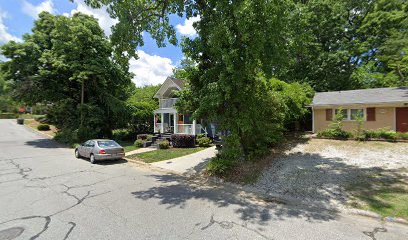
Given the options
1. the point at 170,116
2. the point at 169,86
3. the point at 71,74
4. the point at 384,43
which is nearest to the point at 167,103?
the point at 169,86

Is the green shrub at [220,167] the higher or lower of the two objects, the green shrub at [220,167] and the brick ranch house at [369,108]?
the lower

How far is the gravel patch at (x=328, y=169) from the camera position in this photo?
23.4ft

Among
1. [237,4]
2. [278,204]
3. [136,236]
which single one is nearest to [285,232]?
[278,204]

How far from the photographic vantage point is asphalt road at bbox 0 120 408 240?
15.1ft

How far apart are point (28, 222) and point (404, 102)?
2073 cm

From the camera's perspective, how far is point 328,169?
9.16 metres

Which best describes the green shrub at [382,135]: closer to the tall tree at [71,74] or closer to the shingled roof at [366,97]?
the shingled roof at [366,97]

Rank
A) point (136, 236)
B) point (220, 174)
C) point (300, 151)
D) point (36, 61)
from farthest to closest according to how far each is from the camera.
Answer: point (36, 61) → point (300, 151) → point (220, 174) → point (136, 236)

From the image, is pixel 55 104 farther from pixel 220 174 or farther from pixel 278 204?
pixel 278 204

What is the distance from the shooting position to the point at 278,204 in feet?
21.4

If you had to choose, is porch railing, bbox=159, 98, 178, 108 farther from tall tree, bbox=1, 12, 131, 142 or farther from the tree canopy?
the tree canopy

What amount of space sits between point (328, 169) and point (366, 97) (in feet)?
38.6

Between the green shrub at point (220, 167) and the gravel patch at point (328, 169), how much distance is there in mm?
1427

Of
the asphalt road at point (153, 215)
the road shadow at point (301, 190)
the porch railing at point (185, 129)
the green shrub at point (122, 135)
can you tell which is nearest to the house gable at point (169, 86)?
the porch railing at point (185, 129)
